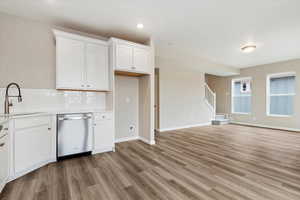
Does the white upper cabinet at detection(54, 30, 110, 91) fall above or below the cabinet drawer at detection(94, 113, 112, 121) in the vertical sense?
above

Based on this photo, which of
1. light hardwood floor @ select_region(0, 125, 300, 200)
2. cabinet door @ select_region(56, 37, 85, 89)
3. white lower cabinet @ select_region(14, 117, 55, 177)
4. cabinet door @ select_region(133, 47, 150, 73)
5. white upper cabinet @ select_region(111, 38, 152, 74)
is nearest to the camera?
light hardwood floor @ select_region(0, 125, 300, 200)

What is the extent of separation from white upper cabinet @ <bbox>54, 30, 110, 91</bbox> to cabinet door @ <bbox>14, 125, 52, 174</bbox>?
933mm

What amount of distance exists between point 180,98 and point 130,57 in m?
3.13

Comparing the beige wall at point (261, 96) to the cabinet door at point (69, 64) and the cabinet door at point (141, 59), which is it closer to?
the cabinet door at point (141, 59)

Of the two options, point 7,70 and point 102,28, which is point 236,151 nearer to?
point 102,28

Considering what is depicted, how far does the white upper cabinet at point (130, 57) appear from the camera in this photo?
10.4ft

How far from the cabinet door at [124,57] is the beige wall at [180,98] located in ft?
6.30

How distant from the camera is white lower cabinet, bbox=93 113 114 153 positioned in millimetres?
2986

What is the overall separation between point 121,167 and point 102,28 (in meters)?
3.00

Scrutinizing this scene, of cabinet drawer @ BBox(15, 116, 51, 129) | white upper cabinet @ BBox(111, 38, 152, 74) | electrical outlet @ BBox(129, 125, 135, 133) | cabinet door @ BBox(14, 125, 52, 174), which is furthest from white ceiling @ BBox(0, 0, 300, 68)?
electrical outlet @ BBox(129, 125, 135, 133)

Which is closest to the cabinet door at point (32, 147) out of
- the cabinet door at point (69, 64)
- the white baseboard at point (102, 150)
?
the white baseboard at point (102, 150)

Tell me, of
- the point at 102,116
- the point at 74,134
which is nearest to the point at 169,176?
the point at 102,116

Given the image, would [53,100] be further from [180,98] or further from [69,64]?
[180,98]

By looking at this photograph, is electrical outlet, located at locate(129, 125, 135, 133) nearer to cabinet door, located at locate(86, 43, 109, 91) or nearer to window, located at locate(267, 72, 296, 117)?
cabinet door, located at locate(86, 43, 109, 91)
